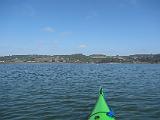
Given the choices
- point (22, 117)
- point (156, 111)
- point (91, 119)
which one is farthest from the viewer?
point (156, 111)

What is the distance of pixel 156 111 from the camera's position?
2181 cm

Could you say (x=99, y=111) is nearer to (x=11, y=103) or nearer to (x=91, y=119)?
(x=91, y=119)

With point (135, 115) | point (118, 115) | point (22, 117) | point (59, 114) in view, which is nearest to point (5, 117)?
point (22, 117)

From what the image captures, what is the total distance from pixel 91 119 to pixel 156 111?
34.7ft

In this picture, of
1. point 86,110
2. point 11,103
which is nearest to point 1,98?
point 11,103

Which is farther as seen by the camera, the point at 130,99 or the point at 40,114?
the point at 130,99

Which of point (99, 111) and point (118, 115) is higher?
point (99, 111)

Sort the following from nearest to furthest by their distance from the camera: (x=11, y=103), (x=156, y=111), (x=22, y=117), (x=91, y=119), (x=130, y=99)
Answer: (x=91, y=119) → (x=22, y=117) → (x=156, y=111) → (x=11, y=103) → (x=130, y=99)

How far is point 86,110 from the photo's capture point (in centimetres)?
2225

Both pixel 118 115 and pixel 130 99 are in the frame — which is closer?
pixel 118 115

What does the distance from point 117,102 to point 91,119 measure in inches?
527

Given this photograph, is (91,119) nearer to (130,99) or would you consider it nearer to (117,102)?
(117,102)

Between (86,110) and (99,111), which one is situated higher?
(99,111)

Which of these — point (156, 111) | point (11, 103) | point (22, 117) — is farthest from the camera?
point (11, 103)
